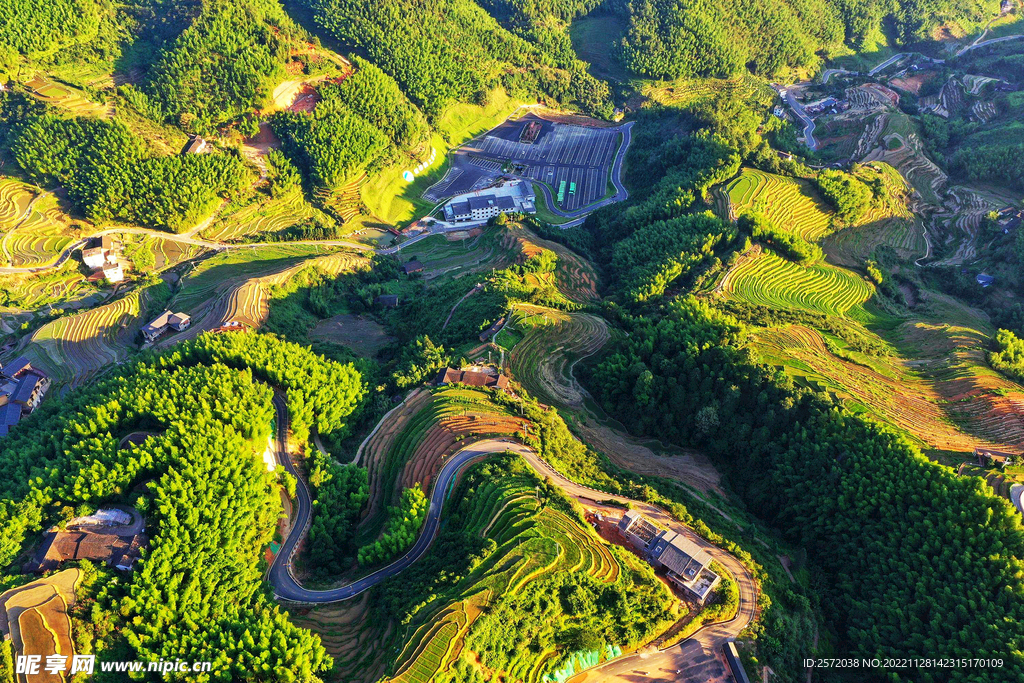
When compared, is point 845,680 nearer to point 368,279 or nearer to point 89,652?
point 89,652

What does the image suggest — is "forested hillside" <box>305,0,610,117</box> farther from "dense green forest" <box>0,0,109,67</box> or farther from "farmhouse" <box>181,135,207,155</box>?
"dense green forest" <box>0,0,109,67</box>

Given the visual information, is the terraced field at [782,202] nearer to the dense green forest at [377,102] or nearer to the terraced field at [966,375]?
the terraced field at [966,375]

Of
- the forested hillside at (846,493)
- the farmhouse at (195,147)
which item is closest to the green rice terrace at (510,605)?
the forested hillside at (846,493)

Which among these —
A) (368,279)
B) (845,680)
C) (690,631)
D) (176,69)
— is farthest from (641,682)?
(176,69)

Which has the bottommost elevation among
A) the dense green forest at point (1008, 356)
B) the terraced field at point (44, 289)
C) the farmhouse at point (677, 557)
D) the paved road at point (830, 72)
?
the terraced field at point (44, 289)

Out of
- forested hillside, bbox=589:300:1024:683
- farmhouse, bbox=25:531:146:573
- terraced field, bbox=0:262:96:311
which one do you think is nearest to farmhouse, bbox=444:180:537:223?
forested hillside, bbox=589:300:1024:683

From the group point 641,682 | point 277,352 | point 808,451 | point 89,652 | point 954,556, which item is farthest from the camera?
point 277,352
